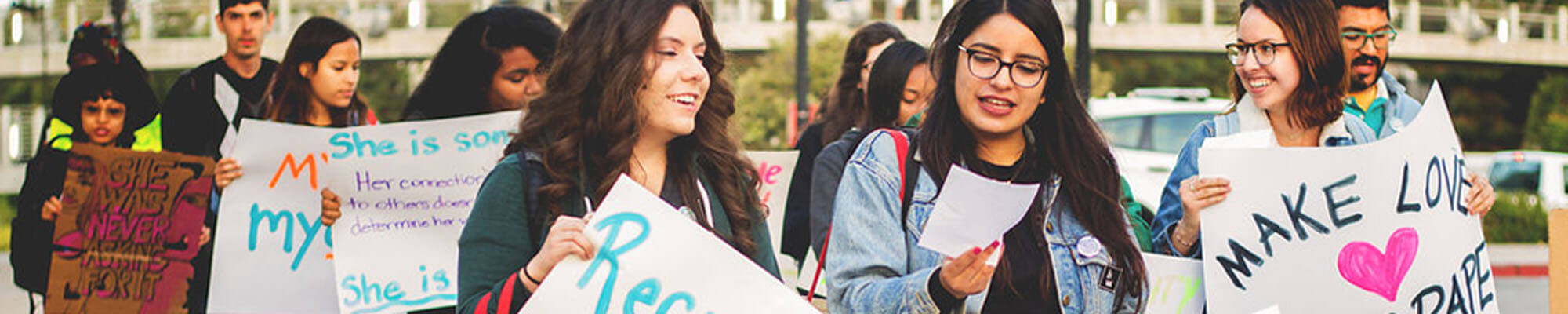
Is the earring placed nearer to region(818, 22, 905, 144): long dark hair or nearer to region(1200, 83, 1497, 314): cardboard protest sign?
region(1200, 83, 1497, 314): cardboard protest sign

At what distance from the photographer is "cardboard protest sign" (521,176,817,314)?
2.53m

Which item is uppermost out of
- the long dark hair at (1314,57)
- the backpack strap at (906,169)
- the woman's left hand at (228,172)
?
the long dark hair at (1314,57)

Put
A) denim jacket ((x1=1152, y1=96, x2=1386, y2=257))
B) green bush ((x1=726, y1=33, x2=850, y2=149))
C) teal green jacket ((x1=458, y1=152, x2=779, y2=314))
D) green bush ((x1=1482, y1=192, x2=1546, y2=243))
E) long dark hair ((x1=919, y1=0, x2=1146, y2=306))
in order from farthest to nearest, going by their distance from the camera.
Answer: green bush ((x1=726, y1=33, x2=850, y2=149)) < green bush ((x1=1482, y1=192, x2=1546, y2=243)) < denim jacket ((x1=1152, y1=96, x2=1386, y2=257)) < long dark hair ((x1=919, y1=0, x2=1146, y2=306)) < teal green jacket ((x1=458, y1=152, x2=779, y2=314))

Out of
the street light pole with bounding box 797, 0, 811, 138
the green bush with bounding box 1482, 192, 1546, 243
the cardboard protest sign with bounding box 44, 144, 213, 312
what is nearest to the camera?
the cardboard protest sign with bounding box 44, 144, 213, 312

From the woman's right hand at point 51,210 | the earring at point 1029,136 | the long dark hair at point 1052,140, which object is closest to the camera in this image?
the long dark hair at point 1052,140

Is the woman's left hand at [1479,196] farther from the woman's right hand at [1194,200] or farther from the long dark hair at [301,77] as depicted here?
the long dark hair at [301,77]

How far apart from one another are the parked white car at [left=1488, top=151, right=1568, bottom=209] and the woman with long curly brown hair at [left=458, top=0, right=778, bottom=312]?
21404 mm

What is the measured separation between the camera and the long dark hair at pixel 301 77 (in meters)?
4.80

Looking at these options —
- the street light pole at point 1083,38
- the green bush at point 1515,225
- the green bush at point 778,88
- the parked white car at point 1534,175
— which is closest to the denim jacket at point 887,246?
the street light pole at point 1083,38

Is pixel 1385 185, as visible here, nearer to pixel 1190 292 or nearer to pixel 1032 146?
pixel 1190 292

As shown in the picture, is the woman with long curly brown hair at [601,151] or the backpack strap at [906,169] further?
the backpack strap at [906,169]

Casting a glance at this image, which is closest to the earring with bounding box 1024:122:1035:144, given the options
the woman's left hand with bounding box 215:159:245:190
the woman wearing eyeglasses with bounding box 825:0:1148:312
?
the woman wearing eyeglasses with bounding box 825:0:1148:312

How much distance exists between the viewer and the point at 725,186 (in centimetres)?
298

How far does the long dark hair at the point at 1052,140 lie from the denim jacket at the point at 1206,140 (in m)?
0.32
